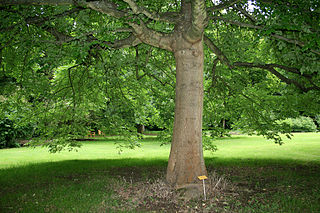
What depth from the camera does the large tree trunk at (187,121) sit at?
6.57m

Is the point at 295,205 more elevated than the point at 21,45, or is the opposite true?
the point at 21,45

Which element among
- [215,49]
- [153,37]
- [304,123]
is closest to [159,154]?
[215,49]

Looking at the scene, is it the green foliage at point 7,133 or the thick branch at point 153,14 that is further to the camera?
the green foliage at point 7,133

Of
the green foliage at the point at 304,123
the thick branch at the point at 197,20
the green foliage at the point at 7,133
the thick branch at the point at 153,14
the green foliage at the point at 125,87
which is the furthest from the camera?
the green foliage at the point at 304,123

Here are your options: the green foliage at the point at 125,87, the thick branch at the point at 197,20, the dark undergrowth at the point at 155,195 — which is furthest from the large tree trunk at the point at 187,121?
the green foliage at the point at 125,87

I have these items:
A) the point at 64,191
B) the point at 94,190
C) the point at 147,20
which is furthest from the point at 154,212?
the point at 147,20

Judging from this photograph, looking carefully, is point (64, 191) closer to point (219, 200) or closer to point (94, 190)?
point (94, 190)

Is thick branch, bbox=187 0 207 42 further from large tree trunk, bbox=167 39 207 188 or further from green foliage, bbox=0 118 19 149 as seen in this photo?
green foliage, bbox=0 118 19 149

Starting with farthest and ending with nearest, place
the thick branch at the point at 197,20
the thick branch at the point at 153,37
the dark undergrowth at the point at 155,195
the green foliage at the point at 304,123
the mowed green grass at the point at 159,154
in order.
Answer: the green foliage at the point at 304,123 → the mowed green grass at the point at 159,154 → the thick branch at the point at 153,37 → the thick branch at the point at 197,20 → the dark undergrowth at the point at 155,195

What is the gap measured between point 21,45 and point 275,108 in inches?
353

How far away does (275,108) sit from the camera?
10.2 meters

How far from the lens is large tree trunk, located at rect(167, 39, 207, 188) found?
21.5 feet

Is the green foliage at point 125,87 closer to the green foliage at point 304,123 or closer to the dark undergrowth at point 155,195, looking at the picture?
the dark undergrowth at point 155,195

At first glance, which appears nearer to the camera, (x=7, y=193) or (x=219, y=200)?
(x=219, y=200)
